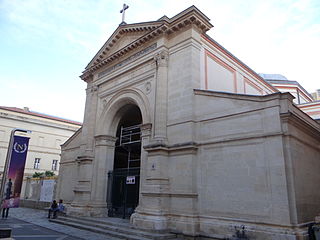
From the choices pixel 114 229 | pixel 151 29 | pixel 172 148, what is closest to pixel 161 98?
pixel 172 148

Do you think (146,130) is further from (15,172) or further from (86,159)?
(15,172)

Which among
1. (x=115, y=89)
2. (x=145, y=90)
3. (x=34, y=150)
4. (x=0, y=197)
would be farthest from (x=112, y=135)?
(x=34, y=150)

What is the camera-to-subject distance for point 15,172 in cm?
670

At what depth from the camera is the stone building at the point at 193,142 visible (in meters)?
8.15

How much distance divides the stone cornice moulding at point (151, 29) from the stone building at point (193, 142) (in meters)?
0.05

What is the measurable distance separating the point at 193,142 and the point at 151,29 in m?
6.22

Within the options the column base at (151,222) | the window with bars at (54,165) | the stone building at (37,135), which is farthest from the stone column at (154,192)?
the window with bars at (54,165)

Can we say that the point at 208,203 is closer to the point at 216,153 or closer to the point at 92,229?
the point at 216,153

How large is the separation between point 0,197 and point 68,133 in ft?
108

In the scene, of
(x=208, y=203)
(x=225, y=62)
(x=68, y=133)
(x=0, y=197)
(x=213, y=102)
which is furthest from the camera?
(x=68, y=133)

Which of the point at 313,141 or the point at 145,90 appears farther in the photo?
the point at 145,90

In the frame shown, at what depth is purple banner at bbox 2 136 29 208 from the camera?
6.56m

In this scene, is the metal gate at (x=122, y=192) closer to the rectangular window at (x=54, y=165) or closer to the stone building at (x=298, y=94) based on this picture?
the stone building at (x=298, y=94)

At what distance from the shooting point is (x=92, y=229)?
11109mm
